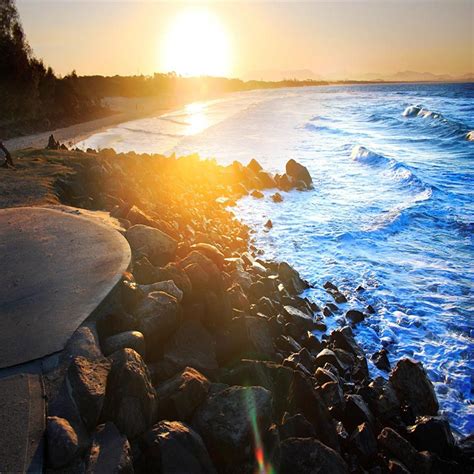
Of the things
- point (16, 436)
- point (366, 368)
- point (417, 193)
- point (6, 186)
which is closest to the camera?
point (16, 436)

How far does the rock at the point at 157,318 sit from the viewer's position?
435cm

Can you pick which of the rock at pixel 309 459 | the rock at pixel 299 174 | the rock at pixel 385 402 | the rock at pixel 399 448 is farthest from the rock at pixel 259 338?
the rock at pixel 299 174

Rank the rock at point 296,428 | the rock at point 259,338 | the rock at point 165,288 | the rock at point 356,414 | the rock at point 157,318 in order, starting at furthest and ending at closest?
the rock at point 165,288 < the rock at point 259,338 < the rock at point 157,318 < the rock at point 356,414 < the rock at point 296,428

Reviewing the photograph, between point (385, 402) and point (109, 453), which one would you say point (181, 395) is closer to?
point (109, 453)

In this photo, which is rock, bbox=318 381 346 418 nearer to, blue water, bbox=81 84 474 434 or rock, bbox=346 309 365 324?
blue water, bbox=81 84 474 434

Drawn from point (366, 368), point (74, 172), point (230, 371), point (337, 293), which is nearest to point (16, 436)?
point (230, 371)

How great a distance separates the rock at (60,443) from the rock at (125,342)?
98 cm

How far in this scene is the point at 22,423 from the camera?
9.91ft

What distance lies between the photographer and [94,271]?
16.4 feet

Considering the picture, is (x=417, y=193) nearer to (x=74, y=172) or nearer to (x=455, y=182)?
(x=455, y=182)

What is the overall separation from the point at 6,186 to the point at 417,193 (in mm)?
12372

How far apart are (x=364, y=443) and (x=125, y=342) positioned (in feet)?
8.74

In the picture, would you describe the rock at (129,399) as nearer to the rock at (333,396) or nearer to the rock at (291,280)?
the rock at (333,396)

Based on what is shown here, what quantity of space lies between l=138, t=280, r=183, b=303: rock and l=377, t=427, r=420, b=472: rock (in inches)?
110
